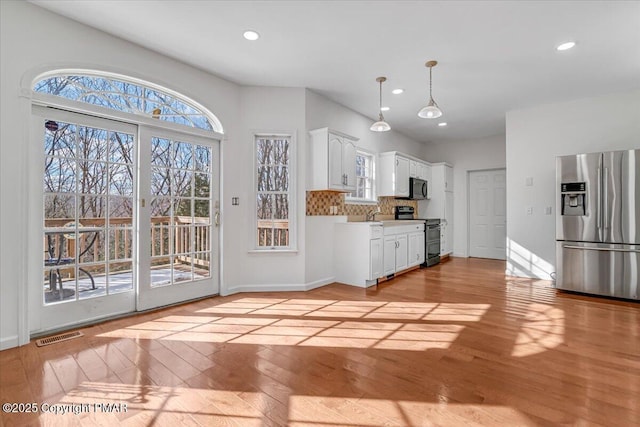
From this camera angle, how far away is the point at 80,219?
294cm

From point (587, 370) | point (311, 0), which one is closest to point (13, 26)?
point (311, 0)

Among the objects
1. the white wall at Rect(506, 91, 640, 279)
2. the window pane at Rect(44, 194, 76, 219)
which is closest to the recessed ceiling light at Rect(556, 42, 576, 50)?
the white wall at Rect(506, 91, 640, 279)

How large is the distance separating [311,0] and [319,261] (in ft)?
10.7

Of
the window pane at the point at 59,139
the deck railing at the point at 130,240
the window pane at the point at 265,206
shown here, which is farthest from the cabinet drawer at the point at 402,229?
the window pane at the point at 59,139

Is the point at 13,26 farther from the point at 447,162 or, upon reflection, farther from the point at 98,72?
the point at 447,162

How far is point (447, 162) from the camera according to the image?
25.2 ft

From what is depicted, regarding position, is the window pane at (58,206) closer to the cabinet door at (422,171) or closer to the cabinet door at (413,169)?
the cabinet door at (413,169)

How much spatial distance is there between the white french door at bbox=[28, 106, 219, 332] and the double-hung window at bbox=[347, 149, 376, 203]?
8.82 ft

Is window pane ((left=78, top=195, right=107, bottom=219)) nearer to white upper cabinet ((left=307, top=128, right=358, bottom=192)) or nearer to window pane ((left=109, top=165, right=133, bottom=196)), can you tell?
window pane ((left=109, top=165, right=133, bottom=196))

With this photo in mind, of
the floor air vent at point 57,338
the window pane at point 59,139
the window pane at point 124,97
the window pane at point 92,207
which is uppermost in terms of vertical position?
the window pane at point 124,97

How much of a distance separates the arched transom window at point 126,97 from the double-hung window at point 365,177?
268cm

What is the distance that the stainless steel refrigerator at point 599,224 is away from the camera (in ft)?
12.4

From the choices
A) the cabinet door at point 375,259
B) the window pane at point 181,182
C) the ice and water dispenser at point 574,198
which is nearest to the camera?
the window pane at point 181,182

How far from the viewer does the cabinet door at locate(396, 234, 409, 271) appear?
17.3 feet
